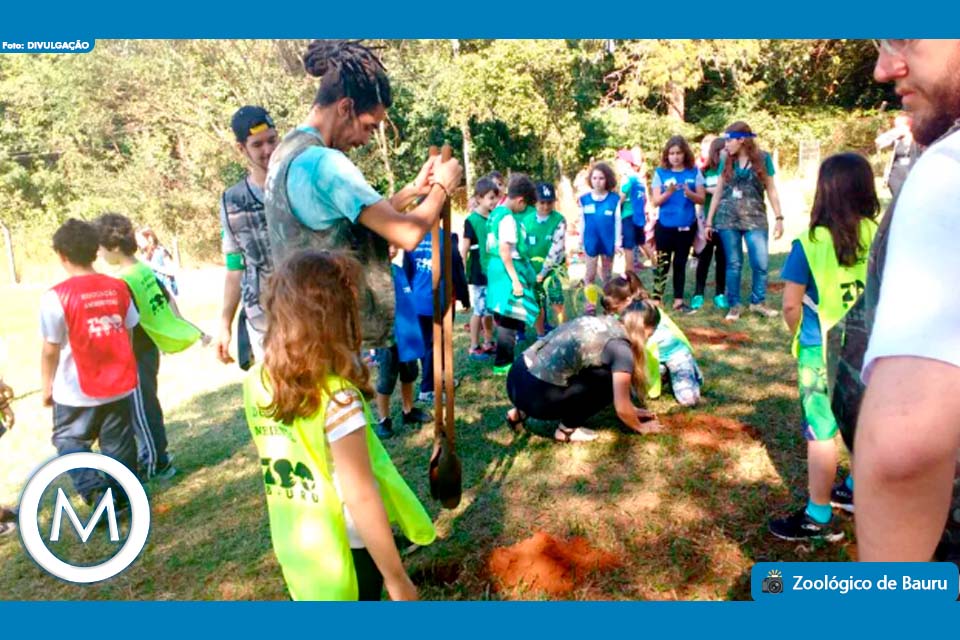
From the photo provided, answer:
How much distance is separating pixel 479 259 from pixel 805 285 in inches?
112

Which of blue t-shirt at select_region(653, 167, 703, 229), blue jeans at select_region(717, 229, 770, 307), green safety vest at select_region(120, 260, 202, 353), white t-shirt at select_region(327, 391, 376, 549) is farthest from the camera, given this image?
blue t-shirt at select_region(653, 167, 703, 229)

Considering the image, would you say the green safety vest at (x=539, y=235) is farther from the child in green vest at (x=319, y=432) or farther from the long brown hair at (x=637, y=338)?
the child in green vest at (x=319, y=432)

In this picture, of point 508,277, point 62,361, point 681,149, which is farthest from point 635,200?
point 62,361

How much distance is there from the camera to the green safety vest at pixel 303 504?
4.47 feet

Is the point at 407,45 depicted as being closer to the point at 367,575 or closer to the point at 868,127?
the point at 367,575

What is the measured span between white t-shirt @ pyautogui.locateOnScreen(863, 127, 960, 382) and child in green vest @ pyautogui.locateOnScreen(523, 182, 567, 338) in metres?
3.61

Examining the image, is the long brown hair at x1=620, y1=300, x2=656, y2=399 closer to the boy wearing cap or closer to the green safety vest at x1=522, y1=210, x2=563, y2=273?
the green safety vest at x1=522, y1=210, x2=563, y2=273

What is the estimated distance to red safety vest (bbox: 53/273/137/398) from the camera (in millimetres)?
1710

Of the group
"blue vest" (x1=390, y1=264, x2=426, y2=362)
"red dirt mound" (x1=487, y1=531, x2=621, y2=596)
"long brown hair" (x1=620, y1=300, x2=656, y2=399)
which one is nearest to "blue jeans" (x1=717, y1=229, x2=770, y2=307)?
"long brown hair" (x1=620, y1=300, x2=656, y2=399)

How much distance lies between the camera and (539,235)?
4.39m

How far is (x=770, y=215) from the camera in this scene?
5.37m

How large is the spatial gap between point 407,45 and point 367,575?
1.24m

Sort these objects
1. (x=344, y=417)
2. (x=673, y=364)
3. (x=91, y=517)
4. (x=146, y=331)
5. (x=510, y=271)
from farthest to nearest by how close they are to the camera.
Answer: (x=510, y=271) < (x=673, y=364) < (x=146, y=331) < (x=91, y=517) < (x=344, y=417)

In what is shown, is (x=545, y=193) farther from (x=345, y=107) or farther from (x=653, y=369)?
(x=345, y=107)
